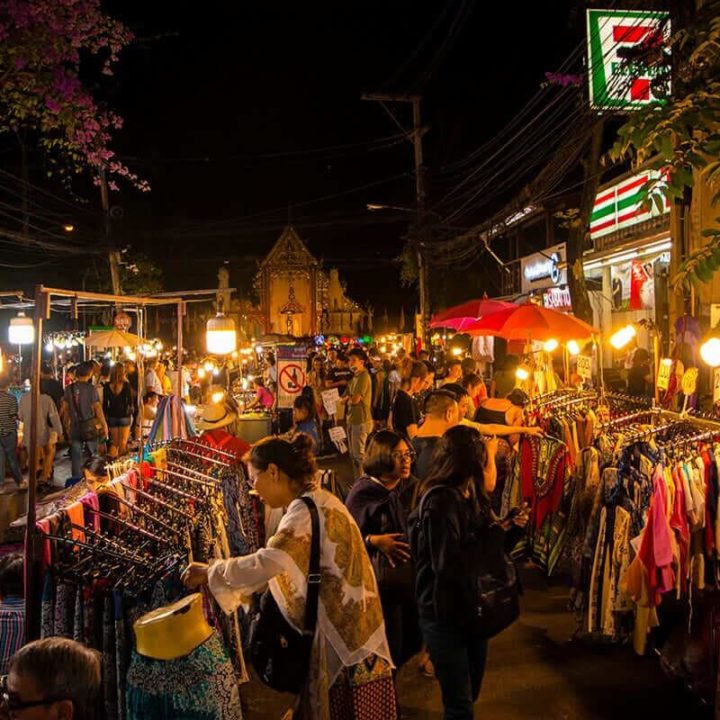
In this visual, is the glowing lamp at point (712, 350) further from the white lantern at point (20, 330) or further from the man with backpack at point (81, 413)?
the white lantern at point (20, 330)

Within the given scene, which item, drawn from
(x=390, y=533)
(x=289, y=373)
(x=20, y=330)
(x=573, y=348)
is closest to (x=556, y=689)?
→ (x=390, y=533)

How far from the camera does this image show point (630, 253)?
14.2 meters

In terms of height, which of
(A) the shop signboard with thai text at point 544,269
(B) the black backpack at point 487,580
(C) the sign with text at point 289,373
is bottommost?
(B) the black backpack at point 487,580

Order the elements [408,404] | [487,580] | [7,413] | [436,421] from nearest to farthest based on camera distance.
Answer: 1. [487,580]
2. [436,421]
3. [408,404]
4. [7,413]

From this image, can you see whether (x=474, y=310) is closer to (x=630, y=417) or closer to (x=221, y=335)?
(x=221, y=335)

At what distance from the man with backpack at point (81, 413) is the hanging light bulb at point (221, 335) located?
3.33m

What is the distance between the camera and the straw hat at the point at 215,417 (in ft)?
25.1

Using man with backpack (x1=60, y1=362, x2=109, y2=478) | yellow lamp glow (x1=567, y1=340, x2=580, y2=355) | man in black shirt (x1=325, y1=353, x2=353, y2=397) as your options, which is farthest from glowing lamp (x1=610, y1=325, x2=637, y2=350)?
man with backpack (x1=60, y1=362, x2=109, y2=478)

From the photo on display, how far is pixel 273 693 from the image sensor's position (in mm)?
4859

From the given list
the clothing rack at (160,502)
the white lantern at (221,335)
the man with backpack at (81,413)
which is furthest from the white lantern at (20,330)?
the clothing rack at (160,502)

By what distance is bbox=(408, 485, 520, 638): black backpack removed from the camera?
10.8 feet

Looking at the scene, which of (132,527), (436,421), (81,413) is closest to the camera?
(132,527)

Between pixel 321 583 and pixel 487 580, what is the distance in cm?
88

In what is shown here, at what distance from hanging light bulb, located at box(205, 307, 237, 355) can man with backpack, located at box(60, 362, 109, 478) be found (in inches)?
131
